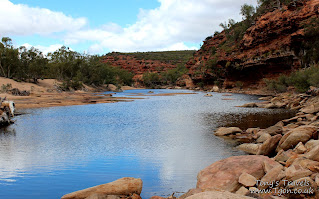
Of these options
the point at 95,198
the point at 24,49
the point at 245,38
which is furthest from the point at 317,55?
the point at 24,49

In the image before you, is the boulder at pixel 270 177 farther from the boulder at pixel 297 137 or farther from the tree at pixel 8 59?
the tree at pixel 8 59

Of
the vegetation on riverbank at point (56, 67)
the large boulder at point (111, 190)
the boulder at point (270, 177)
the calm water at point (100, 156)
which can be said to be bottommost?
the calm water at point (100, 156)

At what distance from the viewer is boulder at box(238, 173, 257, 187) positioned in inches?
276

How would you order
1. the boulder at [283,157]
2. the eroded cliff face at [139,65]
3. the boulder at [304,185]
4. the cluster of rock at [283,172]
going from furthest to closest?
the eroded cliff face at [139,65] < the boulder at [283,157] < the cluster of rock at [283,172] < the boulder at [304,185]

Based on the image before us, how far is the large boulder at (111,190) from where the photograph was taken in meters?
7.01

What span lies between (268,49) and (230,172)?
201 feet

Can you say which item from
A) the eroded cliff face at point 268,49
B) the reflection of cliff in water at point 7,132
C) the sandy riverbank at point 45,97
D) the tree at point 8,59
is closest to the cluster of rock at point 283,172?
the reflection of cliff in water at point 7,132

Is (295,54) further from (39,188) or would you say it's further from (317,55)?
(39,188)

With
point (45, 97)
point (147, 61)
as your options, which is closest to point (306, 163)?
point (45, 97)

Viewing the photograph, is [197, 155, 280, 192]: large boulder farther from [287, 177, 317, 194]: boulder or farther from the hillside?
the hillside

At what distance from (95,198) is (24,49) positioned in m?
71.5

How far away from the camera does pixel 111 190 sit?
7.21m

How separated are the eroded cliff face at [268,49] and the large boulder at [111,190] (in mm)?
55674

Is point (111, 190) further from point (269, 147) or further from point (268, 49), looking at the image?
point (268, 49)
